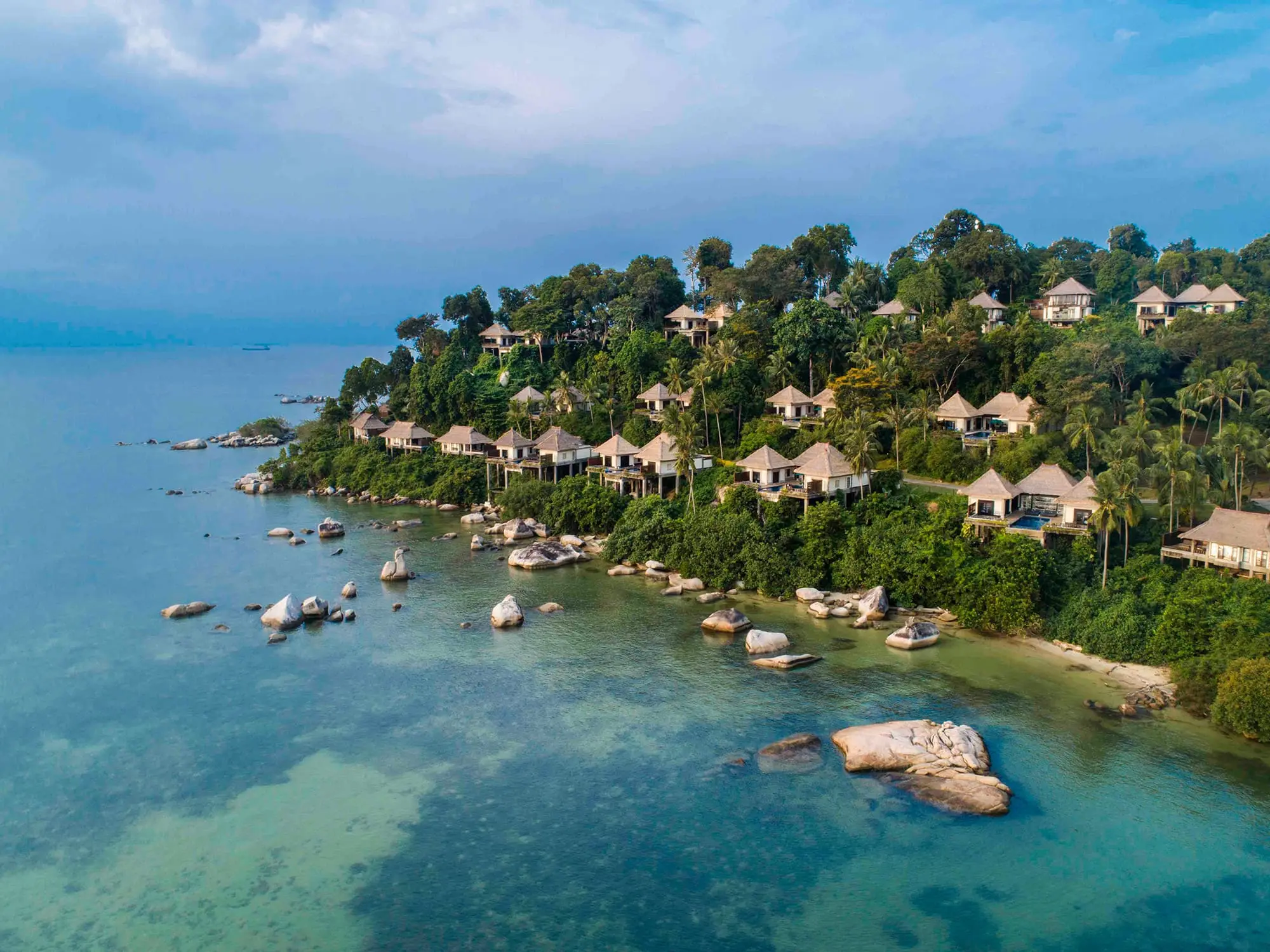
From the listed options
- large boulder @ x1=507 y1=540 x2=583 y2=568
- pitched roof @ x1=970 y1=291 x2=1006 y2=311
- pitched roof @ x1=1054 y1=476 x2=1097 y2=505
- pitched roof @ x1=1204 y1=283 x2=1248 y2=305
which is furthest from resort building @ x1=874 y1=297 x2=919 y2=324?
large boulder @ x1=507 y1=540 x2=583 y2=568

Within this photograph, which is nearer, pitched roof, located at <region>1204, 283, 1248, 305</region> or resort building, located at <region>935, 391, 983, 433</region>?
resort building, located at <region>935, 391, 983, 433</region>

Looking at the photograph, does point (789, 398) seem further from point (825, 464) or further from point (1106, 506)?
point (1106, 506)

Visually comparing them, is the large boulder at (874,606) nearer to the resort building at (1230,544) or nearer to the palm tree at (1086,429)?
the resort building at (1230,544)

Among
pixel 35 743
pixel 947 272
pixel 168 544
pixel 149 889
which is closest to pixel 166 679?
pixel 35 743

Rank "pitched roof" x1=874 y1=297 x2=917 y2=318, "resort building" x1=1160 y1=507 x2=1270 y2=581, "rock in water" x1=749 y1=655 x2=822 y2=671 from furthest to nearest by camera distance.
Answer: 1. "pitched roof" x1=874 y1=297 x2=917 y2=318
2. "rock in water" x1=749 y1=655 x2=822 y2=671
3. "resort building" x1=1160 y1=507 x2=1270 y2=581

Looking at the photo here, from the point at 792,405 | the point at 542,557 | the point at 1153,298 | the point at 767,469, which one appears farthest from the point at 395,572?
→ the point at 1153,298

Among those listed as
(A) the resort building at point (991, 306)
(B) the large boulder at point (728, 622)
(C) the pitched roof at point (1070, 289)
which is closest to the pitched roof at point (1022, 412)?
(A) the resort building at point (991, 306)

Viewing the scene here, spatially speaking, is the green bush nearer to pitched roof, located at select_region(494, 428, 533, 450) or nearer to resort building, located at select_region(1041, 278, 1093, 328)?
pitched roof, located at select_region(494, 428, 533, 450)
